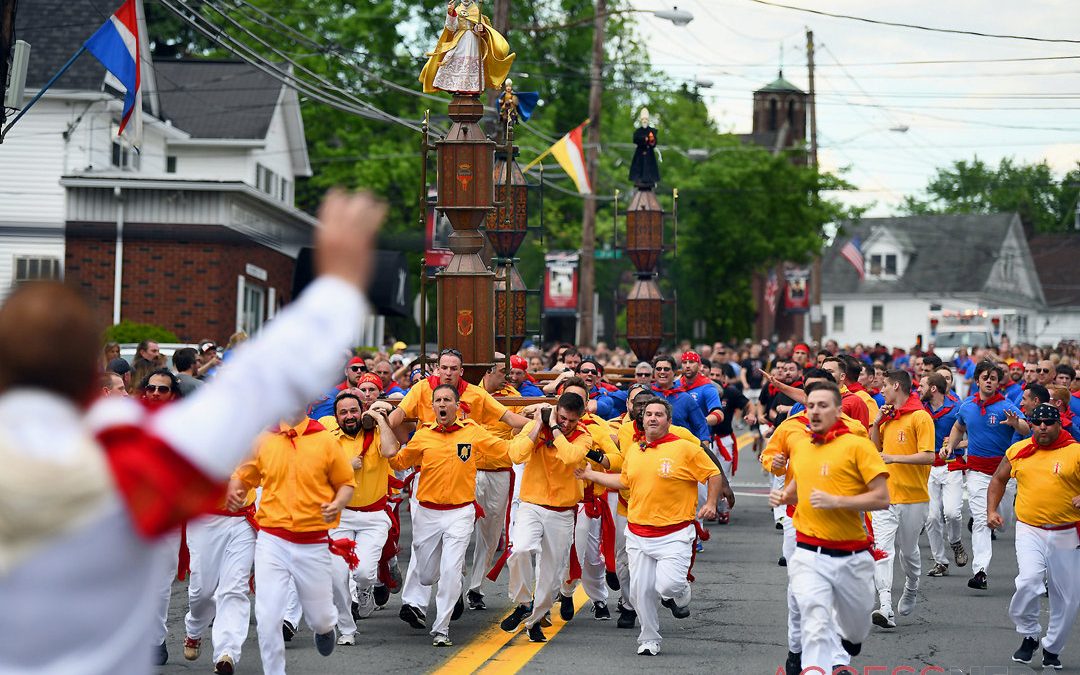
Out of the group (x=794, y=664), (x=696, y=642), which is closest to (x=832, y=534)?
(x=794, y=664)

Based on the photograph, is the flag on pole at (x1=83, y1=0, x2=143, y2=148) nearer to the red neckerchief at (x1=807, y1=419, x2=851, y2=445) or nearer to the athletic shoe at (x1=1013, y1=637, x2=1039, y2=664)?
the red neckerchief at (x1=807, y1=419, x2=851, y2=445)

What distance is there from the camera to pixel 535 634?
38.1 feet

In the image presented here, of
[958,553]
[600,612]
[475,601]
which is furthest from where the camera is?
[958,553]

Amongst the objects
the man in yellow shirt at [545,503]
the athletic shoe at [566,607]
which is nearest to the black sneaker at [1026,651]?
the man in yellow shirt at [545,503]

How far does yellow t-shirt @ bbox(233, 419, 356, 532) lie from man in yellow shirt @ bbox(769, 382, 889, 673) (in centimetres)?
293

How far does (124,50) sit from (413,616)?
8.18 metres

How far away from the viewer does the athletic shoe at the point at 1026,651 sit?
11.0 meters

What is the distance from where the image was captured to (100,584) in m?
2.77

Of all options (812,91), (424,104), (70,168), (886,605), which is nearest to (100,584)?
(886,605)

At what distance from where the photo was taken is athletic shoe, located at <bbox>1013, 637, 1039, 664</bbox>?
1102 centimetres

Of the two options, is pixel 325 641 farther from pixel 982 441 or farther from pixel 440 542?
pixel 982 441

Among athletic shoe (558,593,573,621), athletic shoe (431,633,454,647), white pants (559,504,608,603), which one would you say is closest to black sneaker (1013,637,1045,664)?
white pants (559,504,608,603)

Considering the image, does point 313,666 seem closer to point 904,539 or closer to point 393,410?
point 393,410

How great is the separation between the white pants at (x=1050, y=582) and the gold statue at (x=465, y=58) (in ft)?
26.2
